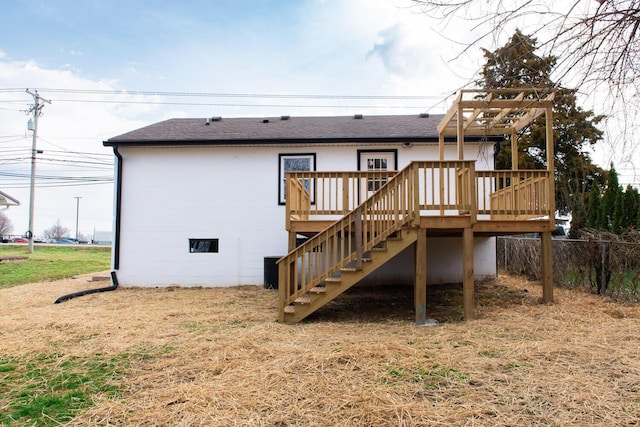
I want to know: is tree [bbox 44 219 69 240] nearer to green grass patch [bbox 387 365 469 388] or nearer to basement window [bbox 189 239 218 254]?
basement window [bbox 189 239 218 254]

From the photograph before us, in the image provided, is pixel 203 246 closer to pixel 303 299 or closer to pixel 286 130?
pixel 286 130

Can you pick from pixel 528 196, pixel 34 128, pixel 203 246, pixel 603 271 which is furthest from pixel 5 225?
pixel 603 271

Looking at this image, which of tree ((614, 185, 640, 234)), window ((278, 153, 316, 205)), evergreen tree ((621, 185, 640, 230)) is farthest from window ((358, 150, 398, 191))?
evergreen tree ((621, 185, 640, 230))

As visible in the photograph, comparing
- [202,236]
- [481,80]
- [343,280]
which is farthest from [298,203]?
[481,80]

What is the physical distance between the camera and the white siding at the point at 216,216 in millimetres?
9531

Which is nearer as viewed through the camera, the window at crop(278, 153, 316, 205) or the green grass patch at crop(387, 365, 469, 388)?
the green grass patch at crop(387, 365, 469, 388)

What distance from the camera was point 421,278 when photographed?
19.5ft

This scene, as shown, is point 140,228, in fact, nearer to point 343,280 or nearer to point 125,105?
point 343,280

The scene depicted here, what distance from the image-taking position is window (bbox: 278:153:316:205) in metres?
9.62

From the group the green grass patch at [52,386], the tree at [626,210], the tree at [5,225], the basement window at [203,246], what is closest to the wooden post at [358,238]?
the green grass patch at [52,386]

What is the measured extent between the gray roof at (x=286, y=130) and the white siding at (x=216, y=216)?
28 centimetres

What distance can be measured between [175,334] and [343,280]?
8.19 feet

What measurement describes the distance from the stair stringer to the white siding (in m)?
3.62

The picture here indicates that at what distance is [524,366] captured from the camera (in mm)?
3721
